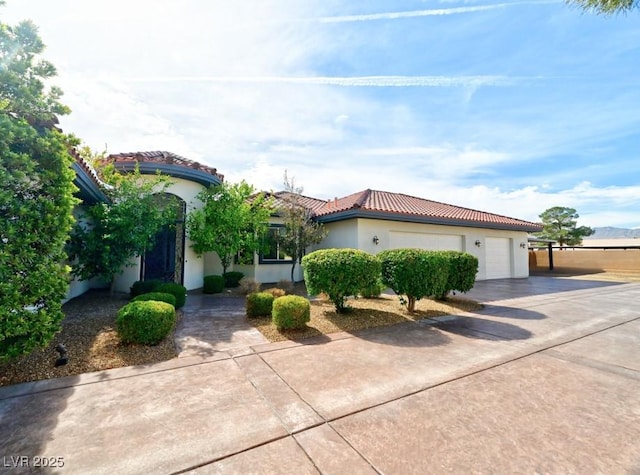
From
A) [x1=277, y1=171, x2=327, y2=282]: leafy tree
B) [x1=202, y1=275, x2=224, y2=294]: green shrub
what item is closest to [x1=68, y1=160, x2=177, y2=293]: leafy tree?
[x1=202, y1=275, x2=224, y2=294]: green shrub

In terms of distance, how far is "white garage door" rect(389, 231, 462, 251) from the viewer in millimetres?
13281

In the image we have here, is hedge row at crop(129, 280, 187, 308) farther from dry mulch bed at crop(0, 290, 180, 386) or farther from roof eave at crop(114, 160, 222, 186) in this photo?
roof eave at crop(114, 160, 222, 186)

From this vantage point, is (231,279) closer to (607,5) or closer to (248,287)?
(248,287)

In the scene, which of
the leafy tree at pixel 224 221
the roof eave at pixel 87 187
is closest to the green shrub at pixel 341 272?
the leafy tree at pixel 224 221

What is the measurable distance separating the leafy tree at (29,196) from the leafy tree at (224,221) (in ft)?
21.0

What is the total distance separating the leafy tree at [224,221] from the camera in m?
10.3

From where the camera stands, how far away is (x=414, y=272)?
22.9ft

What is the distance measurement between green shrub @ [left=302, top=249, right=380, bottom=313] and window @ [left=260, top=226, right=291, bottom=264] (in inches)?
253

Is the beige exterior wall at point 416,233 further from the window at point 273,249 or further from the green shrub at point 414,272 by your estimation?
the green shrub at point 414,272

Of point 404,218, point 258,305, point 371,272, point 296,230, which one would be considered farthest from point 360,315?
point 404,218

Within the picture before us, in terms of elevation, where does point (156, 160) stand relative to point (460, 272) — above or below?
above

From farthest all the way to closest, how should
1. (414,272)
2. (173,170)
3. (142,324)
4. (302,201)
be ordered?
(302,201) → (173,170) → (414,272) → (142,324)

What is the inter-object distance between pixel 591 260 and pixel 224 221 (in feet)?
94.8

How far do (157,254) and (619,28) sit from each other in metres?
13.7
